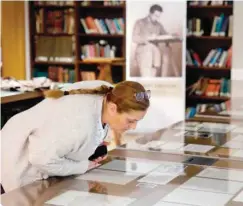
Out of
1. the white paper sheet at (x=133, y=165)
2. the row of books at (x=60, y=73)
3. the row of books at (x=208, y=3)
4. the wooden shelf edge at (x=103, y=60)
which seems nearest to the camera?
the white paper sheet at (x=133, y=165)

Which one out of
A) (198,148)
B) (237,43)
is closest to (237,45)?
(237,43)

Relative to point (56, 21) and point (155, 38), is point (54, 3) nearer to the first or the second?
point (56, 21)

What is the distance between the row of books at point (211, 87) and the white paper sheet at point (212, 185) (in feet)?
14.8

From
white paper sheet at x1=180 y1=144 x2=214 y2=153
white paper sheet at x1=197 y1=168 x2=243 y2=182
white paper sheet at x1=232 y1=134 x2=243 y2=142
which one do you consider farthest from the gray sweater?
white paper sheet at x1=232 y1=134 x2=243 y2=142

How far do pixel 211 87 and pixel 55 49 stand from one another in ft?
7.20

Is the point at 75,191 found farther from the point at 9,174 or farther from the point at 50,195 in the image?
the point at 9,174

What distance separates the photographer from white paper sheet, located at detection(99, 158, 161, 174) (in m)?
2.29

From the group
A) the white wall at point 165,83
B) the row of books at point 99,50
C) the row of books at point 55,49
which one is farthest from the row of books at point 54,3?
the white wall at point 165,83

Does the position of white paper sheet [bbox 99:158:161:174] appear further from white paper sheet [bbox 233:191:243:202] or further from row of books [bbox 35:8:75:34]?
row of books [bbox 35:8:75:34]

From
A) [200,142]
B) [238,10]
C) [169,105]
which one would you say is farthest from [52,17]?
[200,142]

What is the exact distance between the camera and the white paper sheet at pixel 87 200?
1832 millimetres

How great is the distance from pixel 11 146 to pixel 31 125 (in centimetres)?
16

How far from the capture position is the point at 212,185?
6.73 ft

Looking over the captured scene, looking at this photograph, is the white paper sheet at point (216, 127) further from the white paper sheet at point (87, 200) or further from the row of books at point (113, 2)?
the row of books at point (113, 2)
